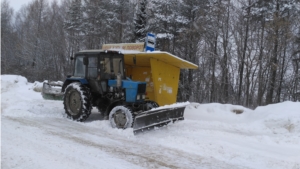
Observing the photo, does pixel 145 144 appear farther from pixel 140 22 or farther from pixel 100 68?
pixel 140 22

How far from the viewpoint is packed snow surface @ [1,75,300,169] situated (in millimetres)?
4660

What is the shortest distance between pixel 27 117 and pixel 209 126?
18.8 ft

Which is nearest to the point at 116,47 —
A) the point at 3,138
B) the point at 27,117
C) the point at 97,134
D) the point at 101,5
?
the point at 27,117

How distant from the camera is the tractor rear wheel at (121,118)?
694cm

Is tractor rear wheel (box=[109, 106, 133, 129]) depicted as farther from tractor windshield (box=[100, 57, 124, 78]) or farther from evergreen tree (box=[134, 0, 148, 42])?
evergreen tree (box=[134, 0, 148, 42])

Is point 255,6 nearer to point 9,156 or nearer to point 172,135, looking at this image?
point 172,135

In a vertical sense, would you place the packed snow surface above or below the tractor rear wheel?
below

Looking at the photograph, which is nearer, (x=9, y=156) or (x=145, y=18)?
(x=9, y=156)

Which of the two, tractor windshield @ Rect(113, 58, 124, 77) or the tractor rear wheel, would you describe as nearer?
the tractor rear wheel

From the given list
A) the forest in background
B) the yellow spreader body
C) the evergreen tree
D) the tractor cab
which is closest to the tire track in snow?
the tractor cab

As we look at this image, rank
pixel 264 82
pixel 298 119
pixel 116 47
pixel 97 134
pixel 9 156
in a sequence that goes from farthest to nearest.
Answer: pixel 264 82 < pixel 116 47 < pixel 298 119 < pixel 97 134 < pixel 9 156

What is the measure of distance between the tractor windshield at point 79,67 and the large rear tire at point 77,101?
505 mm

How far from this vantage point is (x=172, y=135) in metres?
6.64

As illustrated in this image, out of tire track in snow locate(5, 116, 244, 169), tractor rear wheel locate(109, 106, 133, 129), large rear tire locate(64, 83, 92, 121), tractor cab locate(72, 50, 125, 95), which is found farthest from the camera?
tractor cab locate(72, 50, 125, 95)
